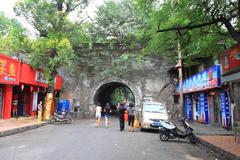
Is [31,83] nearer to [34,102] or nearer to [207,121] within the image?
[34,102]

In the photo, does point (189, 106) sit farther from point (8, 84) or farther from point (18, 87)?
point (8, 84)

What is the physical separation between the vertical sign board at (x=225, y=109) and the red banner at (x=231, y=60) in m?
5.46

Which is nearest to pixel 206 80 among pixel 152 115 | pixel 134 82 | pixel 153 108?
pixel 153 108

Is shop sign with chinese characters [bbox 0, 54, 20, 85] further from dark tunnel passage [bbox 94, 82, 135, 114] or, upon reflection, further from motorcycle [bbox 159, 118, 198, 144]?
dark tunnel passage [bbox 94, 82, 135, 114]

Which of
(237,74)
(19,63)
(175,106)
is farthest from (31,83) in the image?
(237,74)

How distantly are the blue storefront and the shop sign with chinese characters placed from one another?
11609 millimetres

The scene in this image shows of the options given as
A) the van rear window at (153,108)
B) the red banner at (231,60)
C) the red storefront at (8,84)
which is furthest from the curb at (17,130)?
the red banner at (231,60)

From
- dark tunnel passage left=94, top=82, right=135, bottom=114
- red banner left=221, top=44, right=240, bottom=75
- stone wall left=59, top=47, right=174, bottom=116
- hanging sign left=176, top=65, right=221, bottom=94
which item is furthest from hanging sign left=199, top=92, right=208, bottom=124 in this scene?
dark tunnel passage left=94, top=82, right=135, bottom=114

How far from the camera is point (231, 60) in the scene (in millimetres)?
9008

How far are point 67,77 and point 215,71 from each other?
1560 cm

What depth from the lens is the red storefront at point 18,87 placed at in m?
15.8

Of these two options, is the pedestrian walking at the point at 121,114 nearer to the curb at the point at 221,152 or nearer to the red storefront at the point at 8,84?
the curb at the point at 221,152

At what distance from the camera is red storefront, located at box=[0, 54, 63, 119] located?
1581cm

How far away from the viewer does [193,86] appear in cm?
1911
